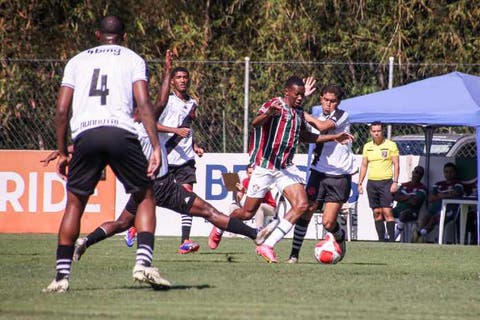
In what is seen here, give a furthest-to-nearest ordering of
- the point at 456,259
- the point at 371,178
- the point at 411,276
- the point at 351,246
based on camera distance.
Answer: the point at 371,178
the point at 351,246
the point at 456,259
the point at 411,276

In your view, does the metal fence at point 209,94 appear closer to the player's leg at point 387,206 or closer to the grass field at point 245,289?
the player's leg at point 387,206

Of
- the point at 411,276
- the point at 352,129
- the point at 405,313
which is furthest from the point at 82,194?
the point at 352,129

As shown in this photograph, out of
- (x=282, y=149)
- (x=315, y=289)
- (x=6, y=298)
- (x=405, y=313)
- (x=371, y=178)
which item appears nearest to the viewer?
(x=405, y=313)

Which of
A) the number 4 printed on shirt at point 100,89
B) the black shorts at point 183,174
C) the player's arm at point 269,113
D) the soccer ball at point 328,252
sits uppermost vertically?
the number 4 printed on shirt at point 100,89

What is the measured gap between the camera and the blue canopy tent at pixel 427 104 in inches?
733

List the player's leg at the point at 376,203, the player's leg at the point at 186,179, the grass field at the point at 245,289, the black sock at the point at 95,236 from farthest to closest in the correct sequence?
1. the player's leg at the point at 376,203
2. the player's leg at the point at 186,179
3. the black sock at the point at 95,236
4. the grass field at the point at 245,289

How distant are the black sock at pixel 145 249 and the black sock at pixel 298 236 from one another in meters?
4.15

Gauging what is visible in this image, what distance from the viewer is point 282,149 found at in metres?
12.6

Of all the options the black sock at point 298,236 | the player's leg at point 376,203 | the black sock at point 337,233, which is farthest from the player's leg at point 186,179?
the player's leg at point 376,203

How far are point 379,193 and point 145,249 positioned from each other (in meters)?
11.3

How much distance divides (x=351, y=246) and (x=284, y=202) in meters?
3.04

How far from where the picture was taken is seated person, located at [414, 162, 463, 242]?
20.0 m

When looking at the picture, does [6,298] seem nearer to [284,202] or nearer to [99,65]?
[99,65]

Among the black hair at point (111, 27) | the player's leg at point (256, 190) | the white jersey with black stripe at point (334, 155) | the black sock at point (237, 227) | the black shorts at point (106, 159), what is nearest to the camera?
the black shorts at point (106, 159)
